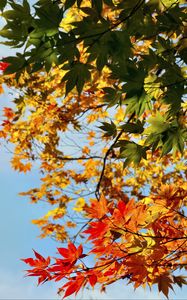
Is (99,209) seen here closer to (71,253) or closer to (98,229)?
(98,229)

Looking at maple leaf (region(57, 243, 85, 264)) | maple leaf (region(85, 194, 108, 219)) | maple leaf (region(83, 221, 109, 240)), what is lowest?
maple leaf (region(57, 243, 85, 264))

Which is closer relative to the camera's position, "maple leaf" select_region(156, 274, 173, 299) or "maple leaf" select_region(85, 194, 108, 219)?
"maple leaf" select_region(85, 194, 108, 219)

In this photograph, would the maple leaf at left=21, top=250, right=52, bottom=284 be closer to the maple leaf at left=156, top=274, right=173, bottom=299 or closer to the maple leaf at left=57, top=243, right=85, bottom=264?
the maple leaf at left=57, top=243, right=85, bottom=264

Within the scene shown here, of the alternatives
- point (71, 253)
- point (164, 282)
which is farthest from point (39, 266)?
point (164, 282)

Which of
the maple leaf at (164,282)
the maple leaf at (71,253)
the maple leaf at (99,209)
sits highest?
the maple leaf at (99,209)

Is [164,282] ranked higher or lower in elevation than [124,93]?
lower

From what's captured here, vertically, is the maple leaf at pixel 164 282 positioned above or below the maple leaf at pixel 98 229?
below

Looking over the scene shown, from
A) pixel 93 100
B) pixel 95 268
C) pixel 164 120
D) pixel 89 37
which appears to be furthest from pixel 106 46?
pixel 93 100

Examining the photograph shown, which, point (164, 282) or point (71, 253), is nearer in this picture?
point (71, 253)

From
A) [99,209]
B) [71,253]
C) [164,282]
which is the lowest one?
[164,282]

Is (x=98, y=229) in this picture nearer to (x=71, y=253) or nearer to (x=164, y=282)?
(x=71, y=253)

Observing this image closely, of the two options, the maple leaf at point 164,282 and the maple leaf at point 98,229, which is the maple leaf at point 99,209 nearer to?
the maple leaf at point 98,229

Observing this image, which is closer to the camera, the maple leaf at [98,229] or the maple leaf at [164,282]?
the maple leaf at [98,229]

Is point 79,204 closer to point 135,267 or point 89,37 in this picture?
point 135,267
